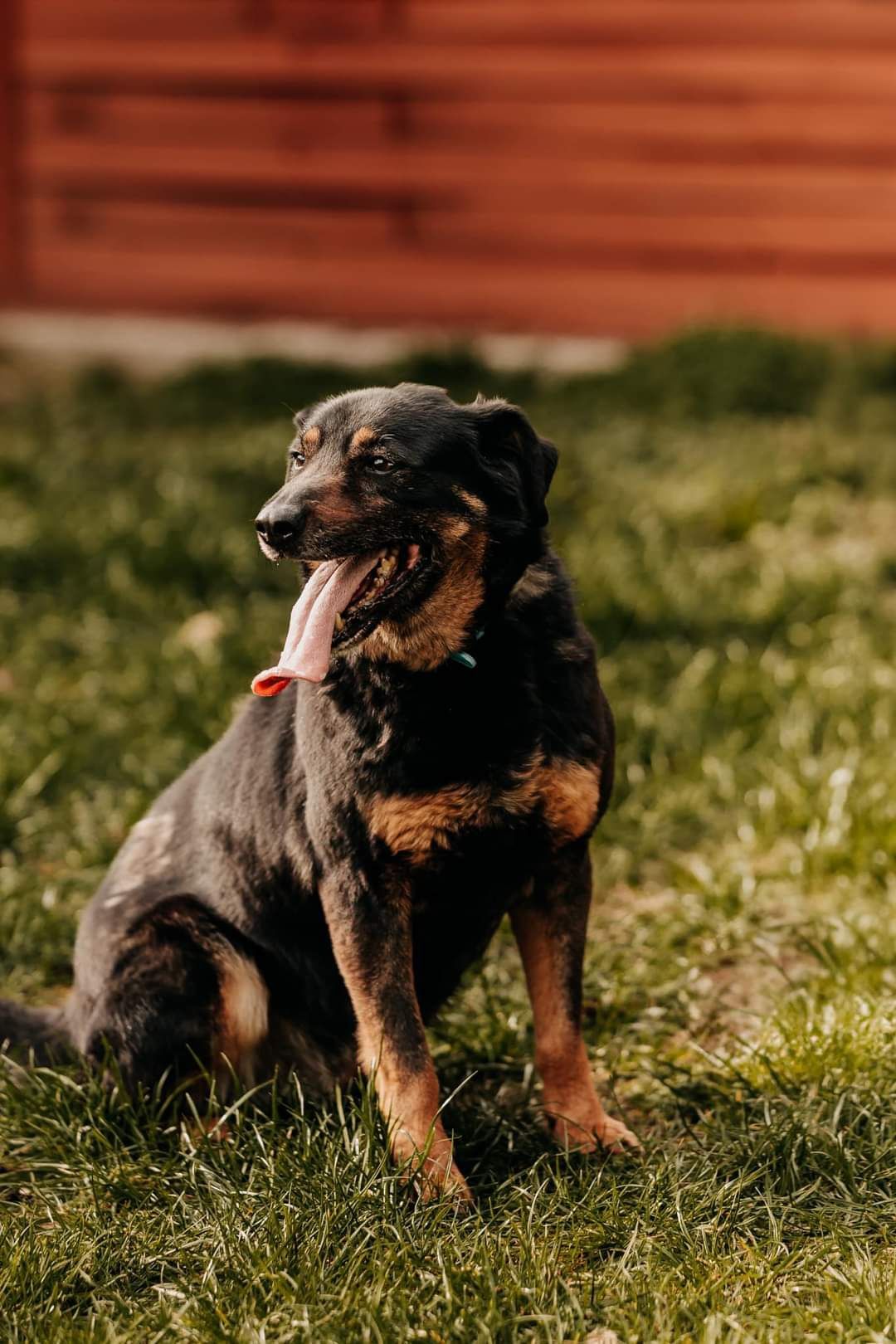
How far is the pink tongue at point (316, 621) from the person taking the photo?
2.81m

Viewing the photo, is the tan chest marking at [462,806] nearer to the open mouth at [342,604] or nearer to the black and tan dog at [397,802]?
the black and tan dog at [397,802]

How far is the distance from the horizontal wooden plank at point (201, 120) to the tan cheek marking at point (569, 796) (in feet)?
27.3

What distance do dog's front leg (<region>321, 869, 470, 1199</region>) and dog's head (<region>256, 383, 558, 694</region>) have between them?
0.47 m

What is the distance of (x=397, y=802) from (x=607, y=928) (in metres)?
1.46

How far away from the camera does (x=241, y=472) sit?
7180mm

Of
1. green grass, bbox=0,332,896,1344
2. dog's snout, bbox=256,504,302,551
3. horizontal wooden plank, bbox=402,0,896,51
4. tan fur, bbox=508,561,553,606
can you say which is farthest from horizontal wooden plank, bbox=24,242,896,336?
dog's snout, bbox=256,504,302,551

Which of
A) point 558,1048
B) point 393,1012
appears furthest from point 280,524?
point 558,1048

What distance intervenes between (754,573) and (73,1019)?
3.77 meters

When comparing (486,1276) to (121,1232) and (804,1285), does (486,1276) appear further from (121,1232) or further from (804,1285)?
(121,1232)

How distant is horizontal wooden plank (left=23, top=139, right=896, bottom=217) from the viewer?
9.86 meters

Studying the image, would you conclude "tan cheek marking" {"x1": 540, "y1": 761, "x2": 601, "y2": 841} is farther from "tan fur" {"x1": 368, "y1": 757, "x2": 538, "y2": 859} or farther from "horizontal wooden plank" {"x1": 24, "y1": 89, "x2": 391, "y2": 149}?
"horizontal wooden plank" {"x1": 24, "y1": 89, "x2": 391, "y2": 149}

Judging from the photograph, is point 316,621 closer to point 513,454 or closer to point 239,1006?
point 513,454

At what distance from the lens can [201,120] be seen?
10695 millimetres

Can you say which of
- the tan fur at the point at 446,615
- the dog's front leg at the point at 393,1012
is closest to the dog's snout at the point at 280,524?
the tan fur at the point at 446,615
